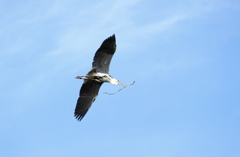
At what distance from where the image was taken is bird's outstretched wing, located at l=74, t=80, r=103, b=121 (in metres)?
21.1

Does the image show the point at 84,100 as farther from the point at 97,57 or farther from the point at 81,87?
the point at 97,57

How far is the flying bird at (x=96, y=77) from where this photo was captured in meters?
20.6

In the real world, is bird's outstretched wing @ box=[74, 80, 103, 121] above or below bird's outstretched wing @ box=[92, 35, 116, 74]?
below

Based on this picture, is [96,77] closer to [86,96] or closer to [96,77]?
[96,77]

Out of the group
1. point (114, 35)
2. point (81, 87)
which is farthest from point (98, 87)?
point (114, 35)

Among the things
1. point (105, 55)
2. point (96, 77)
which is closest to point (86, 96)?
point (96, 77)

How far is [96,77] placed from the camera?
68.3 ft

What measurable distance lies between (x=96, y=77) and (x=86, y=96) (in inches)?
46.0

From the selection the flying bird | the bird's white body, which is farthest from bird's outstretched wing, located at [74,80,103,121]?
the bird's white body

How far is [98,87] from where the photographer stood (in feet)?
71.4

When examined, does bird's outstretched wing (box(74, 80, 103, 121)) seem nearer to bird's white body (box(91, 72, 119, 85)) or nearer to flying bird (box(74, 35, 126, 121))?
flying bird (box(74, 35, 126, 121))

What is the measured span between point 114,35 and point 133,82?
250 cm

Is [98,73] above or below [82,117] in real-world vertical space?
above

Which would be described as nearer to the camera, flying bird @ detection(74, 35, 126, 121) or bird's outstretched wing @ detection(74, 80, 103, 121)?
flying bird @ detection(74, 35, 126, 121)
